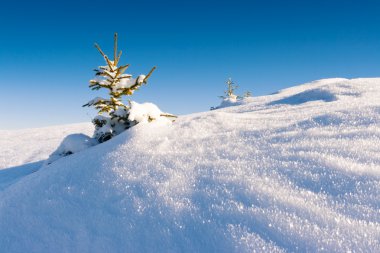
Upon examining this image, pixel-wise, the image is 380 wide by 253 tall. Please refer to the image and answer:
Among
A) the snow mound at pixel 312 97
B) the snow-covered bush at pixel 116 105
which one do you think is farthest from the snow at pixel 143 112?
the snow mound at pixel 312 97

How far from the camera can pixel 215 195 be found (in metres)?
2.48

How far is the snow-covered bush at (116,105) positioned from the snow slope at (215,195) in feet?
4.03

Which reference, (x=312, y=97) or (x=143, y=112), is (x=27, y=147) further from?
(x=312, y=97)

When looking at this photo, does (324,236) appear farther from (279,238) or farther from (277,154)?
(277,154)

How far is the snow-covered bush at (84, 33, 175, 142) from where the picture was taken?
518 cm

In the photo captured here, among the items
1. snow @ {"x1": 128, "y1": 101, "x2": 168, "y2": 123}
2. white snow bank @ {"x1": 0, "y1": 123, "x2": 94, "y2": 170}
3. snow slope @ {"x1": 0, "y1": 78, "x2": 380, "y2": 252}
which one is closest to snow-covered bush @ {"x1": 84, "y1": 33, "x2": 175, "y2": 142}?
snow @ {"x1": 128, "y1": 101, "x2": 168, "y2": 123}

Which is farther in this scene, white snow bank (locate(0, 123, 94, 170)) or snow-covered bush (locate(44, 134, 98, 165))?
white snow bank (locate(0, 123, 94, 170))

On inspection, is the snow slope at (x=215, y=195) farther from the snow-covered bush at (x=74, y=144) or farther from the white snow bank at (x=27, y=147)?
the white snow bank at (x=27, y=147)

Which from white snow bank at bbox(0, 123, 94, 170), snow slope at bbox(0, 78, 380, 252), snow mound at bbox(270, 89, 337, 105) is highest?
snow mound at bbox(270, 89, 337, 105)

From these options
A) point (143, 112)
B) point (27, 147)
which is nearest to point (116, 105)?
point (143, 112)

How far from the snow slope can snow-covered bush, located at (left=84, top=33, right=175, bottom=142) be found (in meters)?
1.23

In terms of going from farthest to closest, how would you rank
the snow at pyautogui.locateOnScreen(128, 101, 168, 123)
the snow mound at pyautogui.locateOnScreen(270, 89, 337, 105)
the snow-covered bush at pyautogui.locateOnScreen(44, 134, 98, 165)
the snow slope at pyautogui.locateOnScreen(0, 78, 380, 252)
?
the snow mound at pyautogui.locateOnScreen(270, 89, 337, 105), the snow-covered bush at pyautogui.locateOnScreen(44, 134, 98, 165), the snow at pyautogui.locateOnScreen(128, 101, 168, 123), the snow slope at pyautogui.locateOnScreen(0, 78, 380, 252)

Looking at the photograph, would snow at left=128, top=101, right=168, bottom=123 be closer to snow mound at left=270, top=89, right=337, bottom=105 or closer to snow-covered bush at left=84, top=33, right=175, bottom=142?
snow-covered bush at left=84, top=33, right=175, bottom=142

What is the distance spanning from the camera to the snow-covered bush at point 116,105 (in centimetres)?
518
